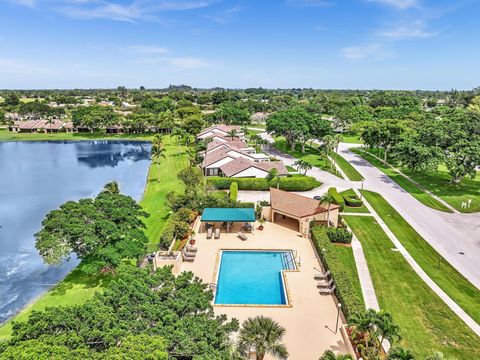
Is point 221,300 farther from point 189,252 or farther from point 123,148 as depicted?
point 123,148

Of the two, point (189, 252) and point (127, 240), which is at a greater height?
point (127, 240)

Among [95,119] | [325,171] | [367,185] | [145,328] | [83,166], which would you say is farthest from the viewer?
[95,119]

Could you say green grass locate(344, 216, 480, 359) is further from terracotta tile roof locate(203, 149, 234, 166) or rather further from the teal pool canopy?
terracotta tile roof locate(203, 149, 234, 166)

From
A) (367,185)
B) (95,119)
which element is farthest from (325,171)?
(95,119)

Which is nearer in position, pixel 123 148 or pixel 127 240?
pixel 127 240

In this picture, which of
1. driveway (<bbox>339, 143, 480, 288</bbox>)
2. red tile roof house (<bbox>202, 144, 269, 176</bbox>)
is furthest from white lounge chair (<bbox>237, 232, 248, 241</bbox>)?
red tile roof house (<bbox>202, 144, 269, 176</bbox>)

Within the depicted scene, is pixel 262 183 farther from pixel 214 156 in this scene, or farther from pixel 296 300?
pixel 296 300

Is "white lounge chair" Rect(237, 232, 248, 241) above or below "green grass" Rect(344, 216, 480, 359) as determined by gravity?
above

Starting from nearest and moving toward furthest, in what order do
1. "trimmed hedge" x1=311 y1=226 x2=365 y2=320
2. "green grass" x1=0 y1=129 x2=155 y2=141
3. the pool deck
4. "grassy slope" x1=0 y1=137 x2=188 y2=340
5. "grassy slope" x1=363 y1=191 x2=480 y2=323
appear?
1. the pool deck
2. "trimmed hedge" x1=311 y1=226 x2=365 y2=320
3. "grassy slope" x1=0 y1=137 x2=188 y2=340
4. "grassy slope" x1=363 y1=191 x2=480 y2=323
5. "green grass" x1=0 y1=129 x2=155 y2=141
